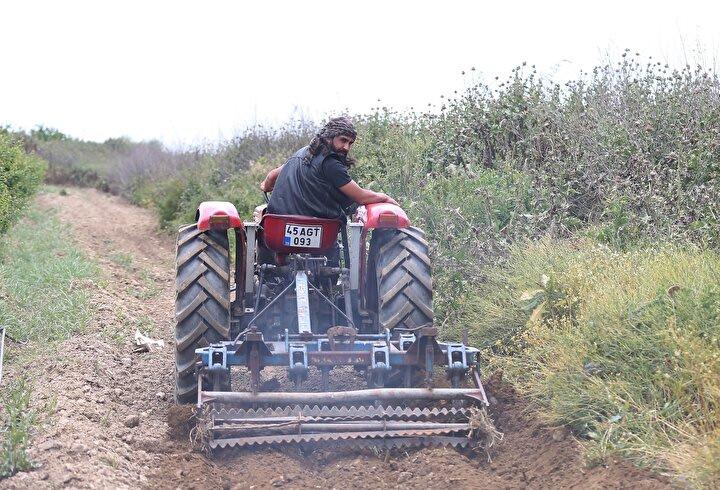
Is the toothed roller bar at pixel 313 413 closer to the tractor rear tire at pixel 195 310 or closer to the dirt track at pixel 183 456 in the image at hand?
the dirt track at pixel 183 456

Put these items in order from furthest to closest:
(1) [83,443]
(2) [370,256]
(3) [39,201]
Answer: (3) [39,201] → (2) [370,256] → (1) [83,443]

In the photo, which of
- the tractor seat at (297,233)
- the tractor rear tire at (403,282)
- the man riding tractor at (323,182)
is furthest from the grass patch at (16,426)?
the tractor rear tire at (403,282)

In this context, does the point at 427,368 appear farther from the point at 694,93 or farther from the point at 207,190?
the point at 207,190

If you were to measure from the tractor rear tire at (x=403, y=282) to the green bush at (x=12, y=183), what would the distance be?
6.54 meters

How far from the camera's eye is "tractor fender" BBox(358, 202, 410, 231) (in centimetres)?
674

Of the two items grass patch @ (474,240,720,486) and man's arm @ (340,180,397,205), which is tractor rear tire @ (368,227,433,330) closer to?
man's arm @ (340,180,397,205)

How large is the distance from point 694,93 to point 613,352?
17.9 feet

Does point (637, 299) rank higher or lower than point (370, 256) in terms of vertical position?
lower

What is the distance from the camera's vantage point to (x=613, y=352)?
5.76 metres

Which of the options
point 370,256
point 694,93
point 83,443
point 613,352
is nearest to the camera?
point 83,443

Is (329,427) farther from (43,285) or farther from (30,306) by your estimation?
(43,285)

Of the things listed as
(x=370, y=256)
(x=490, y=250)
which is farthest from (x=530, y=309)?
(x=490, y=250)

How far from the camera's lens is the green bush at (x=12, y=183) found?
40.8 ft

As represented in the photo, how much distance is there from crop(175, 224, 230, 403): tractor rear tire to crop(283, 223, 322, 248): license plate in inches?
19.2
